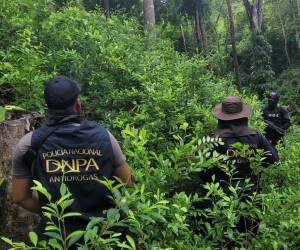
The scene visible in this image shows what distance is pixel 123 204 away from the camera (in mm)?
2223

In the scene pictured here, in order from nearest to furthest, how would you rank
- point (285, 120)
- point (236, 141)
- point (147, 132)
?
point (236, 141) < point (147, 132) < point (285, 120)

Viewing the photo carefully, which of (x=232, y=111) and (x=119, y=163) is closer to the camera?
(x=119, y=163)

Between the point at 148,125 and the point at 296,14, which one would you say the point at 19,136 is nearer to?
the point at 148,125

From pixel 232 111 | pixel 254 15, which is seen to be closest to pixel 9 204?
pixel 232 111

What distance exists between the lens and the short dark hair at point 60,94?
270 cm

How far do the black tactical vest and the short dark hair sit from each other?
0.15m

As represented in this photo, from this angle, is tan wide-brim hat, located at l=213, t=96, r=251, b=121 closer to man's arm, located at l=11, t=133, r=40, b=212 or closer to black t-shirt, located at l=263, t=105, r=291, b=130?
man's arm, located at l=11, t=133, r=40, b=212

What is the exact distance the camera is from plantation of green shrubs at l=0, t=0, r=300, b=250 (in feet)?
8.20

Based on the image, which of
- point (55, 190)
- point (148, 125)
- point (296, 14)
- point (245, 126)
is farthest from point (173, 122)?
point (296, 14)

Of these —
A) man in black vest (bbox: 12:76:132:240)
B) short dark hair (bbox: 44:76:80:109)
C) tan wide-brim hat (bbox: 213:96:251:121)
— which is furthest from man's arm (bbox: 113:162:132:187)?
tan wide-brim hat (bbox: 213:96:251:121)

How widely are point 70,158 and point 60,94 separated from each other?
1.36 feet

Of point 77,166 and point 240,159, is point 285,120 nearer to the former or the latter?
point 240,159

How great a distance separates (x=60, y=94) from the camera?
270 cm

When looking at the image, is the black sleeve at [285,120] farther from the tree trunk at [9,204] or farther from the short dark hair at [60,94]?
the short dark hair at [60,94]
